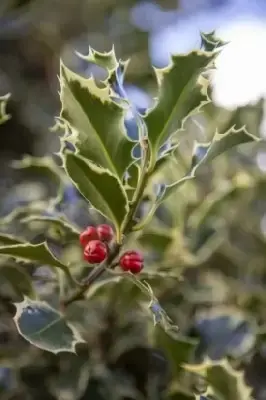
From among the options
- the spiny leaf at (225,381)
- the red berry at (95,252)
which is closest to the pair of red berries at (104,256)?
the red berry at (95,252)

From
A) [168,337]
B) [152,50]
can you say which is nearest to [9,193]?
[168,337]

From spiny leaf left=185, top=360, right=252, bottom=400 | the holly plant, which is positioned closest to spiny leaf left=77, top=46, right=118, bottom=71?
the holly plant

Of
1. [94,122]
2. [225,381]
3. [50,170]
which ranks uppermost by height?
[94,122]

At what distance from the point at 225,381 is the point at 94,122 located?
23cm

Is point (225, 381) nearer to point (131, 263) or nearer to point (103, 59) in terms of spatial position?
point (131, 263)

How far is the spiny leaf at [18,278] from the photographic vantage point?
22.1 inches

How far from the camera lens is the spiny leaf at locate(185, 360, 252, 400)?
53cm

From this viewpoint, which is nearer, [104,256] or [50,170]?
[104,256]

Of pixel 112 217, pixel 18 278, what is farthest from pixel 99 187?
pixel 18 278

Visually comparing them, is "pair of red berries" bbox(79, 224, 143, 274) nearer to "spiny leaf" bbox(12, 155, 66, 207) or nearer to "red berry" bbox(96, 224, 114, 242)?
"red berry" bbox(96, 224, 114, 242)

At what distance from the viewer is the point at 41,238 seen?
61 cm

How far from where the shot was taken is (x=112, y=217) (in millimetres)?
469

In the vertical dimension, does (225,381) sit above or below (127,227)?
below

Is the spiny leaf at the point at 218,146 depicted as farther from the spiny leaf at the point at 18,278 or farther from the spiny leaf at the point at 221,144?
the spiny leaf at the point at 18,278
